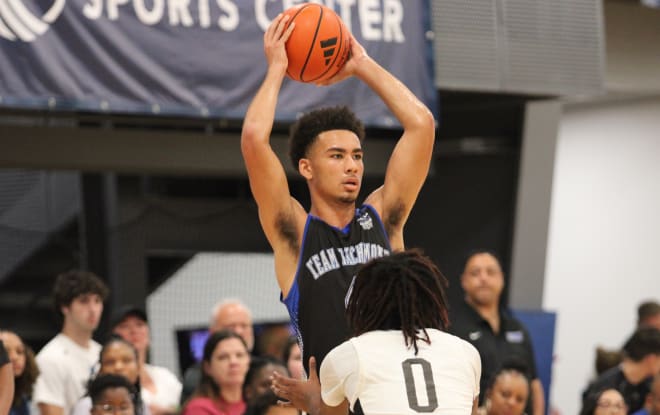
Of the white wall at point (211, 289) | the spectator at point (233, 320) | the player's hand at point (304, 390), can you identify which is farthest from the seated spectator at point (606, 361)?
the player's hand at point (304, 390)

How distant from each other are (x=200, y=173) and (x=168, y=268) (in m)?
3.07

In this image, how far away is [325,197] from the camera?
17.5 feet

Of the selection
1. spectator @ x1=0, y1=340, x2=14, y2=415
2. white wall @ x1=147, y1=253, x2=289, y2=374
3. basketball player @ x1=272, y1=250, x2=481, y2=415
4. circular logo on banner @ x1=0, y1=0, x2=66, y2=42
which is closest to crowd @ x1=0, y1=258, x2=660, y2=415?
spectator @ x1=0, y1=340, x2=14, y2=415

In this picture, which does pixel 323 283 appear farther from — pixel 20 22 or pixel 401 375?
pixel 20 22

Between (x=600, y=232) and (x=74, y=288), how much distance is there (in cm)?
1032

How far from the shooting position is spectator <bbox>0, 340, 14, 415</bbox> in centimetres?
666

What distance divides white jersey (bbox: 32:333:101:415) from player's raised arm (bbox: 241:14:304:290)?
299cm

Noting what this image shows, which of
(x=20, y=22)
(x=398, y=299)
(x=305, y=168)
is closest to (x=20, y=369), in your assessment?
(x=20, y=22)

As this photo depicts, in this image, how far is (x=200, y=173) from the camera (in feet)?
34.5

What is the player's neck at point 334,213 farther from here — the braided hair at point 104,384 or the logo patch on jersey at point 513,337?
the logo patch on jersey at point 513,337

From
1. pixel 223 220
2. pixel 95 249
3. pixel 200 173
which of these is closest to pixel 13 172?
pixel 95 249

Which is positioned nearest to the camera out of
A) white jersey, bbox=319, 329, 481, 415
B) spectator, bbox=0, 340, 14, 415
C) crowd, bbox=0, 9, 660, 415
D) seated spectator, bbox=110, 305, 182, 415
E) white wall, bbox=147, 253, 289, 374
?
white jersey, bbox=319, 329, 481, 415

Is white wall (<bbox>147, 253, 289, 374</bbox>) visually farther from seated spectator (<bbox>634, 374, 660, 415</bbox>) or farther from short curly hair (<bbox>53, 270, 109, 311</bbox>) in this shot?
seated spectator (<bbox>634, 374, 660, 415</bbox>)

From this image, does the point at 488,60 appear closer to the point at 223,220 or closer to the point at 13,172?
the point at 223,220
